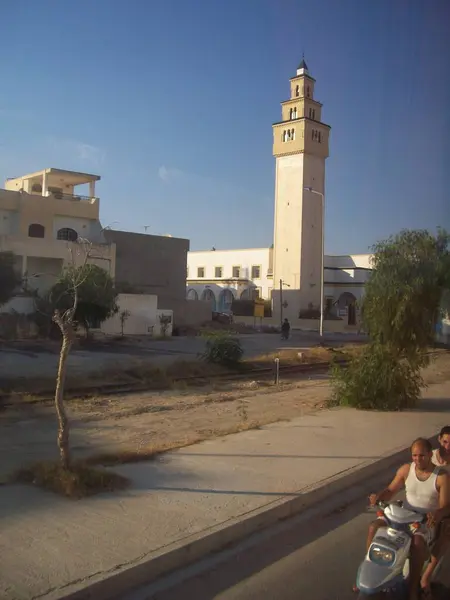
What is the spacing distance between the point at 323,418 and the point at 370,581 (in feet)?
26.8

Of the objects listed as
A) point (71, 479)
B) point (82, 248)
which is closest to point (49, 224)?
point (82, 248)

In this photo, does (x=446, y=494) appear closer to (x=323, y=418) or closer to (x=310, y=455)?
(x=310, y=455)

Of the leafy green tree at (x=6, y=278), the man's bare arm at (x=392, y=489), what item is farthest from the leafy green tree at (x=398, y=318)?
the leafy green tree at (x=6, y=278)

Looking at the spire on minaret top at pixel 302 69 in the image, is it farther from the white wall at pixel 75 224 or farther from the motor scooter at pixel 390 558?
the motor scooter at pixel 390 558

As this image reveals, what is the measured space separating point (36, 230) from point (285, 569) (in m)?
44.4

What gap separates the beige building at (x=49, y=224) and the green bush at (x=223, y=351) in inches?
621

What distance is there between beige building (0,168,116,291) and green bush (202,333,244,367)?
1577 centimetres

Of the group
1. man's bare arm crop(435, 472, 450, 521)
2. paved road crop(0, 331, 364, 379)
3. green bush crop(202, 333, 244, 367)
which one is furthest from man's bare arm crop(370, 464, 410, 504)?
green bush crop(202, 333, 244, 367)

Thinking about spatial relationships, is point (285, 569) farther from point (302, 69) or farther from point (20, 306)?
point (302, 69)

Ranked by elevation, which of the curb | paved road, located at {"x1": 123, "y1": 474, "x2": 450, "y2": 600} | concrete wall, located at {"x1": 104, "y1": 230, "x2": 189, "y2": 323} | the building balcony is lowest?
paved road, located at {"x1": 123, "y1": 474, "x2": 450, "y2": 600}

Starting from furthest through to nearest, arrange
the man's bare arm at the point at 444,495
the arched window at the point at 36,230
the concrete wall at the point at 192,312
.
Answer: the concrete wall at the point at 192,312 < the arched window at the point at 36,230 < the man's bare arm at the point at 444,495

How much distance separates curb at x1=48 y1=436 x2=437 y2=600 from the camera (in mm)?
4516

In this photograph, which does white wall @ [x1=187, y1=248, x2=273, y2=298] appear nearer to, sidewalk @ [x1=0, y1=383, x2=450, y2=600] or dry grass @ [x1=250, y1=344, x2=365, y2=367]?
dry grass @ [x1=250, y1=344, x2=365, y2=367]

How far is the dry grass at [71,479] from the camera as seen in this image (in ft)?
21.8
